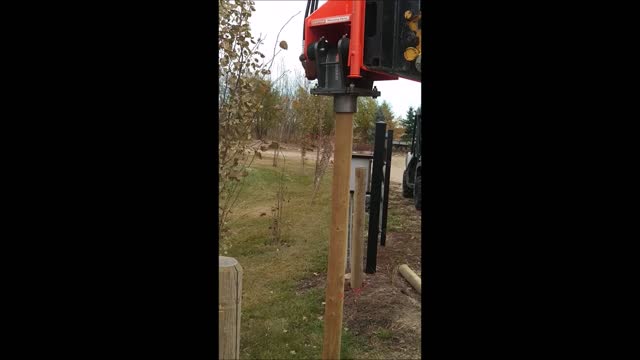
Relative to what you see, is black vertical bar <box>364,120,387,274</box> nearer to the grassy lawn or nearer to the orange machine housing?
the grassy lawn

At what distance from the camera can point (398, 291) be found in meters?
3.21

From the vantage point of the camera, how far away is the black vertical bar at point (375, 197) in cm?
335

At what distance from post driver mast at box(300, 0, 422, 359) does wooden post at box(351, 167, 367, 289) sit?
184cm

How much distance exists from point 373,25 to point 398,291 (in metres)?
2.50

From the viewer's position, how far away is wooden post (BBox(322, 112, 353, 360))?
4.00ft

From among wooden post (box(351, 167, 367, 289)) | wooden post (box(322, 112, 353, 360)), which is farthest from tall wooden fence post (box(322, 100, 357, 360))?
wooden post (box(351, 167, 367, 289))

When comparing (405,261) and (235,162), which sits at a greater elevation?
(235,162)

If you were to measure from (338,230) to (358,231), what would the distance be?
6.30 ft

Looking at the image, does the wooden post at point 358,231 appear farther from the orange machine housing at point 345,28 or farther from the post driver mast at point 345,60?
the orange machine housing at point 345,28

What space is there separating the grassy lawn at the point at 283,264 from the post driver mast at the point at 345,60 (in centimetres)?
111

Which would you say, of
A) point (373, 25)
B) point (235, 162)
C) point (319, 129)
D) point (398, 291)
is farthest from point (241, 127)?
point (319, 129)

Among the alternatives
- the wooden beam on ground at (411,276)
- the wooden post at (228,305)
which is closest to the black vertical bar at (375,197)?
the wooden beam on ground at (411,276)

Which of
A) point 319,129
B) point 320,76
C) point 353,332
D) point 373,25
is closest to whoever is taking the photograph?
point 373,25

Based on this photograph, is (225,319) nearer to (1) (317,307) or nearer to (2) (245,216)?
(1) (317,307)
